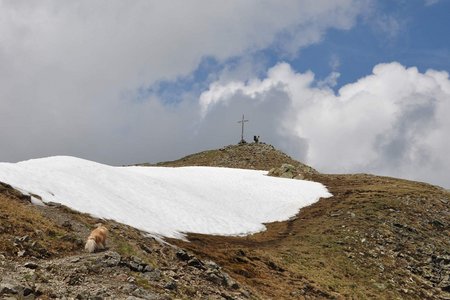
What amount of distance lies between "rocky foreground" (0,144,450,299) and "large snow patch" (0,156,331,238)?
2.31 meters

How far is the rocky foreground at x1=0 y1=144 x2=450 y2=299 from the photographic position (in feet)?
55.2

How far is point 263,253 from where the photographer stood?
3098 cm

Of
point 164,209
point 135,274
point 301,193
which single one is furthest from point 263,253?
point 301,193

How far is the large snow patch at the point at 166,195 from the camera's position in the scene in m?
31.3

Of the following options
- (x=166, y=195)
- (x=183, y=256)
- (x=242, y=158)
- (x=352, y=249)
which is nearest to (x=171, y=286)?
(x=183, y=256)

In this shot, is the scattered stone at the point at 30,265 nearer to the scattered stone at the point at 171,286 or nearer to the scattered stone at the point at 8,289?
the scattered stone at the point at 8,289

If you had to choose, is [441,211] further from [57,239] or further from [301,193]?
[57,239]

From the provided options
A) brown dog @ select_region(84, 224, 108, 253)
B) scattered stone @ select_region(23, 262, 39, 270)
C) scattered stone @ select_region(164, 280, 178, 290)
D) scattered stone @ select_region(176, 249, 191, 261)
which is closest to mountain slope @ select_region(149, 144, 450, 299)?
scattered stone @ select_region(176, 249, 191, 261)

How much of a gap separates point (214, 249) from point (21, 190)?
487 inches

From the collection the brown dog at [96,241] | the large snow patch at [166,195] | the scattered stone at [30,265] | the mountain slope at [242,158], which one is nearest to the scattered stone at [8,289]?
the scattered stone at [30,265]

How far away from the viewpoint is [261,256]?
29.6 metres

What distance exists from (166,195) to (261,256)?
15.4 meters

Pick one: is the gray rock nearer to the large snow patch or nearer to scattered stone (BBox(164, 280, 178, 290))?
scattered stone (BBox(164, 280, 178, 290))

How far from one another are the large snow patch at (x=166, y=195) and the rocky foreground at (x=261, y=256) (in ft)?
7.56
